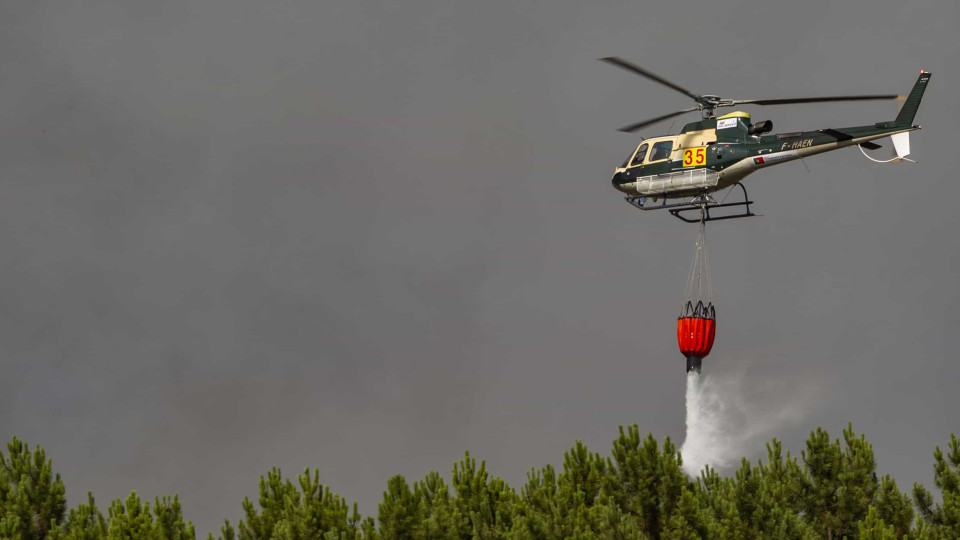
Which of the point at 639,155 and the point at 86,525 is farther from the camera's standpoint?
the point at 639,155

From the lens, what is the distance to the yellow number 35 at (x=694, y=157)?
58000 mm

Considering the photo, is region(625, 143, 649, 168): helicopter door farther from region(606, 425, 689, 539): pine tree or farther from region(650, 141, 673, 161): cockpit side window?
region(606, 425, 689, 539): pine tree

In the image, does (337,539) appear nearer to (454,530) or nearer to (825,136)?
(454,530)

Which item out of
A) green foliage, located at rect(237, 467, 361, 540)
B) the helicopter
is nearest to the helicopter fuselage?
the helicopter

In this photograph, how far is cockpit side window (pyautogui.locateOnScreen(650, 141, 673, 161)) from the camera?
5931 centimetres

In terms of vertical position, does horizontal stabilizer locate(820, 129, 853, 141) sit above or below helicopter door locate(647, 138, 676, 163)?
below

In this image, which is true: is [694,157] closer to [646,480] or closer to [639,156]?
[639,156]

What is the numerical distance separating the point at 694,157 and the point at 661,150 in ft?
5.41

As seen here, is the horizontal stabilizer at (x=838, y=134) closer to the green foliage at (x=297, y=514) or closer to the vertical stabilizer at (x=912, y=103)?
the vertical stabilizer at (x=912, y=103)

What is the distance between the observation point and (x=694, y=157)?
2293 inches

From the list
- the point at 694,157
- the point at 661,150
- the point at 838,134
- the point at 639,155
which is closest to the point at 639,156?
the point at 639,155

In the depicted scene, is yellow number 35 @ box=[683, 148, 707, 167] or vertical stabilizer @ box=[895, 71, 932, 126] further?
yellow number 35 @ box=[683, 148, 707, 167]

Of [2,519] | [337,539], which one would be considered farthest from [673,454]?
[2,519]

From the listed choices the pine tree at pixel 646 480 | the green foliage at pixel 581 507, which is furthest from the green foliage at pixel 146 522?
the pine tree at pixel 646 480
